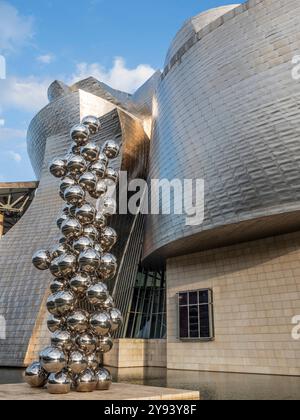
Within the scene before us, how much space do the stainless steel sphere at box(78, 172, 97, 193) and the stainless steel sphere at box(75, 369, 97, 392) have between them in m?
3.63

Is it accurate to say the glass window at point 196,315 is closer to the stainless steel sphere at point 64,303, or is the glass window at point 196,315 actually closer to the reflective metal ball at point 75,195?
the reflective metal ball at point 75,195

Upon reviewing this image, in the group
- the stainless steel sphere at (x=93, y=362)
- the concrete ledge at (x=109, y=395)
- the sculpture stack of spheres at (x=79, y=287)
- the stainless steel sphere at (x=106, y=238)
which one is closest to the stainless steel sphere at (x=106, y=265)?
the sculpture stack of spheres at (x=79, y=287)

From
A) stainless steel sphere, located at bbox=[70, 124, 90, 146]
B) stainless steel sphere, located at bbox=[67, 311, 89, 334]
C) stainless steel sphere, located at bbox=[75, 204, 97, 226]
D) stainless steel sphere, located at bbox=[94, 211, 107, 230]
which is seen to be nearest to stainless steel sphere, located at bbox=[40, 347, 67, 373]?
stainless steel sphere, located at bbox=[67, 311, 89, 334]

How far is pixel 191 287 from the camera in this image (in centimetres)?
1708

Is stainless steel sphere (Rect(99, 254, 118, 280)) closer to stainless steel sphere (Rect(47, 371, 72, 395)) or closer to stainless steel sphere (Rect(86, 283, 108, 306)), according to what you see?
stainless steel sphere (Rect(86, 283, 108, 306))

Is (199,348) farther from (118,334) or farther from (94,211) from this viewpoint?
(94,211)

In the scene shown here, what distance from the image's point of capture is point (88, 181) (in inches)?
298

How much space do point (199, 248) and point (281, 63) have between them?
337 inches

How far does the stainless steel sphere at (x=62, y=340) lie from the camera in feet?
20.2

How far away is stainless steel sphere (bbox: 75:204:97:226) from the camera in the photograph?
7246 mm

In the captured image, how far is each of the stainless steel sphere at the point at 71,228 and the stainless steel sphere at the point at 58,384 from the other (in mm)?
2564

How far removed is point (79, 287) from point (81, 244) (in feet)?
2.71

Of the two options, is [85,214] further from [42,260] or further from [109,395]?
[109,395]
